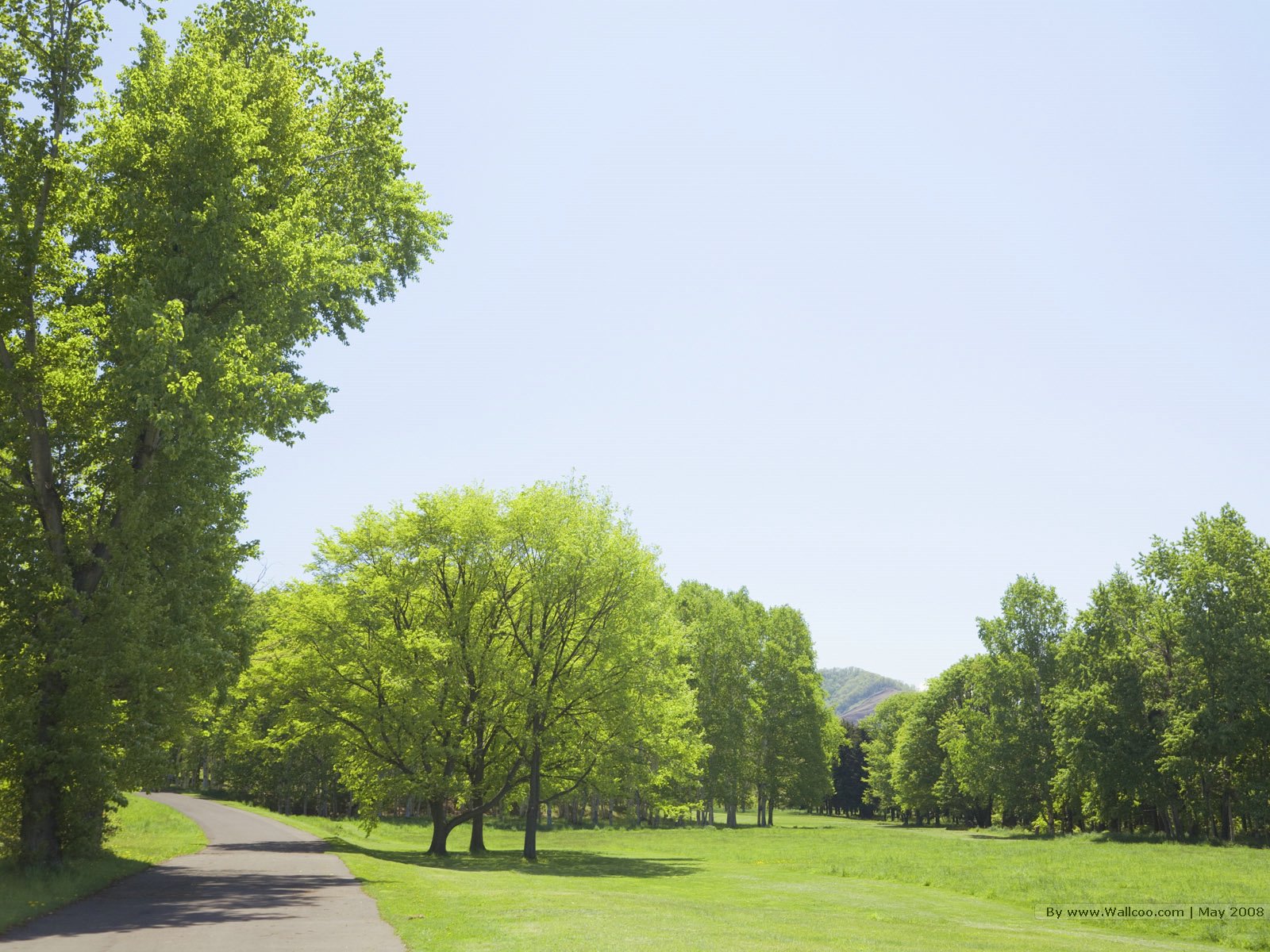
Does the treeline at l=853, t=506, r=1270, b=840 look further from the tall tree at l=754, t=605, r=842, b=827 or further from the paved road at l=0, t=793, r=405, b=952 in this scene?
the paved road at l=0, t=793, r=405, b=952

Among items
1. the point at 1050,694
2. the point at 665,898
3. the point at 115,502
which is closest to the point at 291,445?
the point at 115,502

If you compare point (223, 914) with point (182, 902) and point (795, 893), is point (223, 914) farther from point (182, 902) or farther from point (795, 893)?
point (795, 893)

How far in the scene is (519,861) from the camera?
36.5 m

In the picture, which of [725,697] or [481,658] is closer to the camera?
[481,658]

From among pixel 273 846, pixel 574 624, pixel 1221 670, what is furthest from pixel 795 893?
pixel 1221 670

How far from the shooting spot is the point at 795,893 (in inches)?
1064

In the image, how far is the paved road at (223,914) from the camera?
1389cm

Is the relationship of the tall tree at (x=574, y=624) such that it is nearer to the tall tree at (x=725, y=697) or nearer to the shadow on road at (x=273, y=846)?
the shadow on road at (x=273, y=846)

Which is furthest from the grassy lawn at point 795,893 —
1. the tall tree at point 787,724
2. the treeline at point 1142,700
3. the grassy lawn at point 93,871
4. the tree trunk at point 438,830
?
the tall tree at point 787,724

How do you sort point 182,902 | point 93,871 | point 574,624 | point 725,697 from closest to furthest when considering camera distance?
point 182,902 < point 93,871 < point 574,624 < point 725,697

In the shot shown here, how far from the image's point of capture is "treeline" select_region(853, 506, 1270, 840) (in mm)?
55719

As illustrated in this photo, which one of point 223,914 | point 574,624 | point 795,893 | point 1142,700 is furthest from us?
point 1142,700

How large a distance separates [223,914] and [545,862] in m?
21.7

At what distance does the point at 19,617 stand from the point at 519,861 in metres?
23.2
